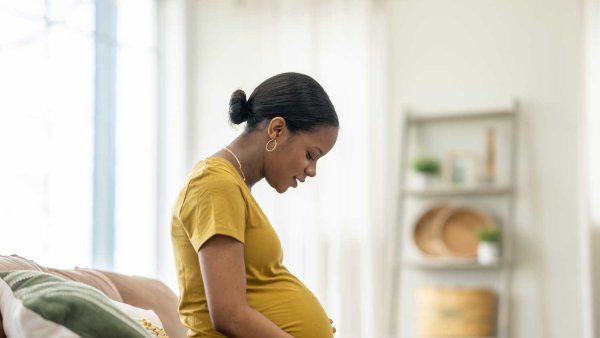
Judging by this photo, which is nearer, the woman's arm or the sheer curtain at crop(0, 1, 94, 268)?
the woman's arm

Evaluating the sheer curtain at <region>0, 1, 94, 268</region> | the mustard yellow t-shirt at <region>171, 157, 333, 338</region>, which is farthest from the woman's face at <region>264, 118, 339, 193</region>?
the sheer curtain at <region>0, 1, 94, 268</region>

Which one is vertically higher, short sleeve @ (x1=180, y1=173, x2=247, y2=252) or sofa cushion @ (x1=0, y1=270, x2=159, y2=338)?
short sleeve @ (x1=180, y1=173, x2=247, y2=252)

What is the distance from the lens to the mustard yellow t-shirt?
1685 millimetres

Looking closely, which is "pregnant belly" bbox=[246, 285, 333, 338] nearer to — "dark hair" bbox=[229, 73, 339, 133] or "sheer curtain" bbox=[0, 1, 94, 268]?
"dark hair" bbox=[229, 73, 339, 133]

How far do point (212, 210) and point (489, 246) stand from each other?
335 centimetres

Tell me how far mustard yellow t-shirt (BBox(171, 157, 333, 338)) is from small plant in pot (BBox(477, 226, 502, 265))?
3049 mm

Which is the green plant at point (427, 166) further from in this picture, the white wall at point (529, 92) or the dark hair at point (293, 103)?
the dark hair at point (293, 103)

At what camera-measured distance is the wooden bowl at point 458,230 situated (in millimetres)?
4996

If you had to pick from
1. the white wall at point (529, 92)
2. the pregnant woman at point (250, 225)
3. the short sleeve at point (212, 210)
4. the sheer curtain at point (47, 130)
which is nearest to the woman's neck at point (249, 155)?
the pregnant woman at point (250, 225)

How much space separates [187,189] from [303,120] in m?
0.30

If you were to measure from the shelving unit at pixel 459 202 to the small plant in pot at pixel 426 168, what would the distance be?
8 centimetres

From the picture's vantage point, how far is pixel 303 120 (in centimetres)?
185

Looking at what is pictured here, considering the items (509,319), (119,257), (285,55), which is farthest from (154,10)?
(509,319)

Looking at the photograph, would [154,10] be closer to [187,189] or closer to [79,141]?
[79,141]
